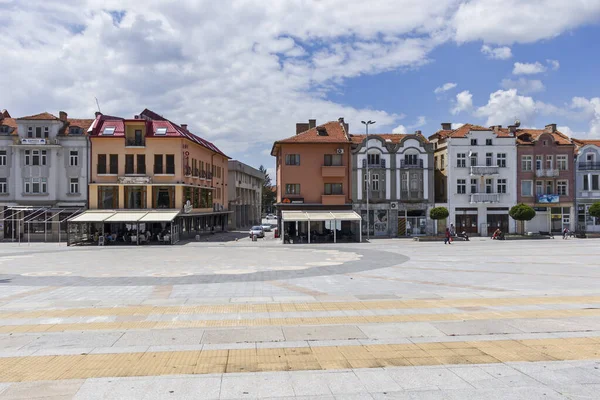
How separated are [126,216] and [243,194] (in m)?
41.0

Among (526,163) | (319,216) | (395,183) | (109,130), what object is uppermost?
(109,130)

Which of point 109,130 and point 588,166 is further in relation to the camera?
point 588,166


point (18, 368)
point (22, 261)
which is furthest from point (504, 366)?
point (22, 261)

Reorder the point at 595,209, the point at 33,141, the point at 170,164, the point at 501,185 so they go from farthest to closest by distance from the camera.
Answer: the point at 501,185 → the point at 595,209 → the point at 33,141 → the point at 170,164

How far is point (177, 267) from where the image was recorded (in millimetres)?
26031

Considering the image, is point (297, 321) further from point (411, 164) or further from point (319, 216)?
point (411, 164)

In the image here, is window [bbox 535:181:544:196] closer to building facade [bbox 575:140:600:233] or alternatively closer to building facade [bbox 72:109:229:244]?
building facade [bbox 575:140:600:233]

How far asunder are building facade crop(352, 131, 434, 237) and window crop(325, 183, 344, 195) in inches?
73.9

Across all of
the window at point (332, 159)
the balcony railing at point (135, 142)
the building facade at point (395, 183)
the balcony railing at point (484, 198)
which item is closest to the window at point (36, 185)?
the balcony railing at point (135, 142)

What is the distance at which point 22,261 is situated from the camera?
97.6 feet

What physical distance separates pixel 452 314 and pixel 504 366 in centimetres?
458

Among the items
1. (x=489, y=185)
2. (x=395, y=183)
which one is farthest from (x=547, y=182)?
(x=395, y=183)

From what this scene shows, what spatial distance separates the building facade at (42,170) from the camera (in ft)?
162

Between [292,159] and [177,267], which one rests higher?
[292,159]
